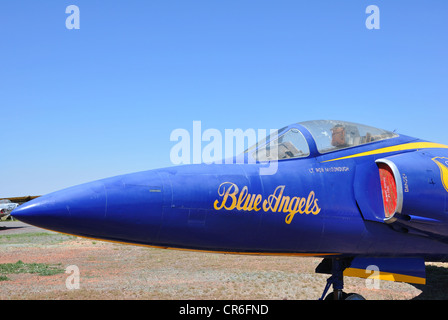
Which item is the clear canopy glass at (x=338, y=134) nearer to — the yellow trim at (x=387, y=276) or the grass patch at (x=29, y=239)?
the yellow trim at (x=387, y=276)

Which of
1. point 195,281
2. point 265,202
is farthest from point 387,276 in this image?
point 195,281

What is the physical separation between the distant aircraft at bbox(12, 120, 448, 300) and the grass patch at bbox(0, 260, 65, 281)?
27.7 ft

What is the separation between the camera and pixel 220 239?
15.2ft

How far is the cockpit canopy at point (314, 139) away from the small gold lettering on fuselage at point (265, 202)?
667mm

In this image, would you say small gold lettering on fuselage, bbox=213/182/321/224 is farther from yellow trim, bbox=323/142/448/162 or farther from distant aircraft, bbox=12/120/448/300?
yellow trim, bbox=323/142/448/162

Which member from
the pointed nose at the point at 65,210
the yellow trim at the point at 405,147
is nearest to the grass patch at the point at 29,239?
the pointed nose at the point at 65,210

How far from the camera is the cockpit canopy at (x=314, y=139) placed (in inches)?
214

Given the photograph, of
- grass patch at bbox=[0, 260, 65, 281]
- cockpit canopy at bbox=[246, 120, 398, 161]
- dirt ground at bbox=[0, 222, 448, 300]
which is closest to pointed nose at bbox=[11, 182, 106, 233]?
cockpit canopy at bbox=[246, 120, 398, 161]

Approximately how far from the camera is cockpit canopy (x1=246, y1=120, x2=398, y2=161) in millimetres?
5441

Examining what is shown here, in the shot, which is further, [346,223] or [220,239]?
[346,223]

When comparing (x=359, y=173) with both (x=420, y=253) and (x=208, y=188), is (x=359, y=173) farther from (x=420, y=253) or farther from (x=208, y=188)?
(x=208, y=188)

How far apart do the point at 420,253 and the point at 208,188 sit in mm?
3408

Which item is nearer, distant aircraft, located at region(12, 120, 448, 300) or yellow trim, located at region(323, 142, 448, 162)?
distant aircraft, located at region(12, 120, 448, 300)
